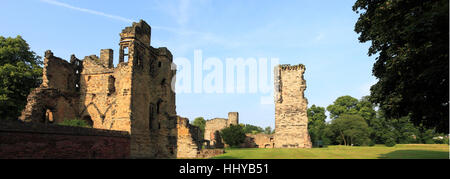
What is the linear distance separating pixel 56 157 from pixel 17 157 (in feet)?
5.60

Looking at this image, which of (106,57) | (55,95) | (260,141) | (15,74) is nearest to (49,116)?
(55,95)

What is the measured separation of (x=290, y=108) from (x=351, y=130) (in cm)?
1203

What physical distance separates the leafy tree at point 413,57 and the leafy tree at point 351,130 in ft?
111

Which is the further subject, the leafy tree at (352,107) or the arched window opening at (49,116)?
the leafy tree at (352,107)

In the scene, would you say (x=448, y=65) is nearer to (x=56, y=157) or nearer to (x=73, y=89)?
(x=56, y=157)

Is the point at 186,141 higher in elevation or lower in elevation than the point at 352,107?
lower

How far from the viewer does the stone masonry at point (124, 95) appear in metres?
17.6

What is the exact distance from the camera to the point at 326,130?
47938mm

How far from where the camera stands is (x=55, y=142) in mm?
11367

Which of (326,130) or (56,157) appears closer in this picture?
(56,157)

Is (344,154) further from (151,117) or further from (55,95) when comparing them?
(55,95)

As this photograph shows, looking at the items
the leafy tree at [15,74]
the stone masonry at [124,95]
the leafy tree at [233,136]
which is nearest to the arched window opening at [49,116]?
the stone masonry at [124,95]

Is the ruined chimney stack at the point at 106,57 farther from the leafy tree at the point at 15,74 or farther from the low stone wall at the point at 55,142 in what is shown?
the low stone wall at the point at 55,142

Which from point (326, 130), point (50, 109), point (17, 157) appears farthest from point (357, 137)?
point (17, 157)
